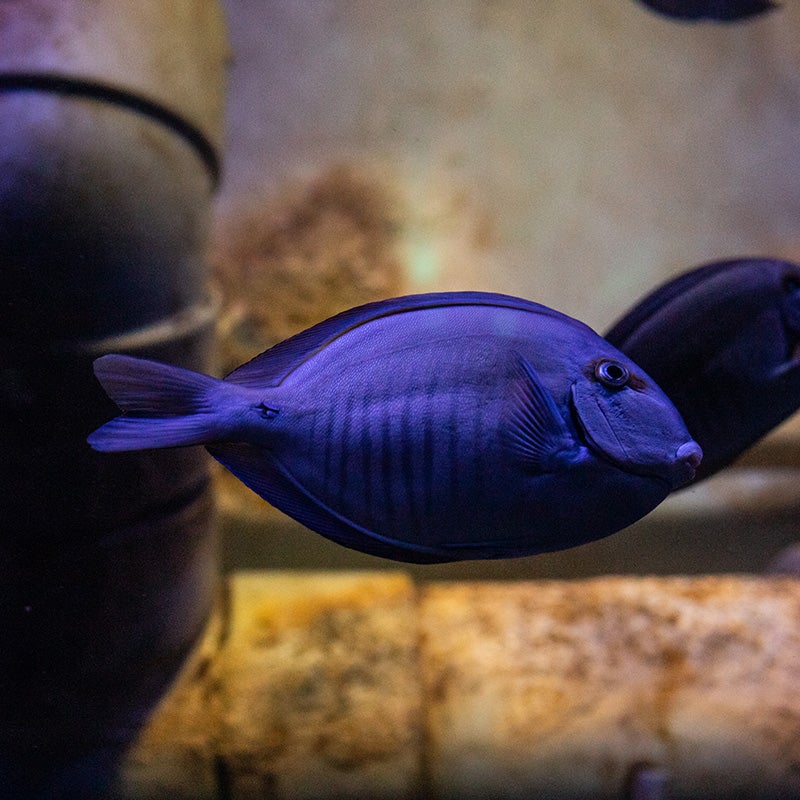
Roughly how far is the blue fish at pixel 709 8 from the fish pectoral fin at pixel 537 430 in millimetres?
1359

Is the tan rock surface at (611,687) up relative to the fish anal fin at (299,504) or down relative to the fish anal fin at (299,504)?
down

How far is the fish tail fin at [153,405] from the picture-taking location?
23.9 inches

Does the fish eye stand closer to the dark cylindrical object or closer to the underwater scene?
the underwater scene

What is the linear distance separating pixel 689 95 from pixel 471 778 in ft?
9.56

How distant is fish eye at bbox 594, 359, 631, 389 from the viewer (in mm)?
628

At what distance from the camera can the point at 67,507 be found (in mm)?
1003

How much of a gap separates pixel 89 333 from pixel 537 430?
0.69 metres

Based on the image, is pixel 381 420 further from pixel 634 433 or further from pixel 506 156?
pixel 506 156

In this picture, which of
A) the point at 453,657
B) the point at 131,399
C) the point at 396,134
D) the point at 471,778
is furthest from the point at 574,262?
the point at 131,399

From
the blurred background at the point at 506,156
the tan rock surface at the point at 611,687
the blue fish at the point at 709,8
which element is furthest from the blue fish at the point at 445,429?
the blurred background at the point at 506,156

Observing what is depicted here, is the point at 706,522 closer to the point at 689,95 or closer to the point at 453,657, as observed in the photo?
the point at 453,657

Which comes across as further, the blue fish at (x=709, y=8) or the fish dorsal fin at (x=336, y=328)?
the blue fish at (x=709, y=8)

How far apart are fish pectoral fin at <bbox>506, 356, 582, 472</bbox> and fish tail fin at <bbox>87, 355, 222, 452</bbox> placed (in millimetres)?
292

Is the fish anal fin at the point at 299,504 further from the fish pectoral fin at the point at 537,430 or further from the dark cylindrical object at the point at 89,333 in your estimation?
the dark cylindrical object at the point at 89,333
